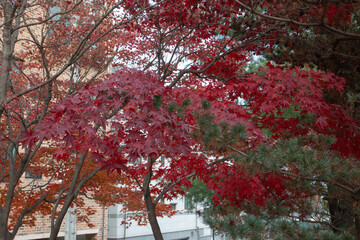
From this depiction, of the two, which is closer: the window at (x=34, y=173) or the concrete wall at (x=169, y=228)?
the window at (x=34, y=173)

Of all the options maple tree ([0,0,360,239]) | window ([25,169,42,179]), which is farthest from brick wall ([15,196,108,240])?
maple tree ([0,0,360,239])

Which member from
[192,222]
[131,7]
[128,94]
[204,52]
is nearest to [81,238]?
[192,222]

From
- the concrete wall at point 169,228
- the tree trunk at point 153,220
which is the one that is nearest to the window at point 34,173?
the tree trunk at point 153,220

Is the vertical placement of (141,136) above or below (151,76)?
below

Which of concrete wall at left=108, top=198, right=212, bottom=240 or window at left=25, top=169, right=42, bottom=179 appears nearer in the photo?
window at left=25, top=169, right=42, bottom=179

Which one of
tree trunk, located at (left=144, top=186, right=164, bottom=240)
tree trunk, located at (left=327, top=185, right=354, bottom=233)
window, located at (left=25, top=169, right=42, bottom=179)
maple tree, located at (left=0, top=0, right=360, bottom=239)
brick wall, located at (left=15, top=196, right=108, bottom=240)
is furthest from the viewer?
brick wall, located at (left=15, top=196, right=108, bottom=240)

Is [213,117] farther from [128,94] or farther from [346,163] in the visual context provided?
[346,163]

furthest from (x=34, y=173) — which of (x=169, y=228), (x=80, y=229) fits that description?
(x=169, y=228)

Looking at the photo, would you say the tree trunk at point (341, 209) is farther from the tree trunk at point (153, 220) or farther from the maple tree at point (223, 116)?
the tree trunk at point (153, 220)

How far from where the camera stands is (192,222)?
27.3 m

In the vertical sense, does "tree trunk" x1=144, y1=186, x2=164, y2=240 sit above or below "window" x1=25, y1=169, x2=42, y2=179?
below

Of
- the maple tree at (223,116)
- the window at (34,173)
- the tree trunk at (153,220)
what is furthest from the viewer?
the window at (34,173)

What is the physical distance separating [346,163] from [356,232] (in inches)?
65.6

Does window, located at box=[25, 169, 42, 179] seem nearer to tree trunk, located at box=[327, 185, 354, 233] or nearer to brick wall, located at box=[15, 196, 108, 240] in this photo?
brick wall, located at box=[15, 196, 108, 240]
